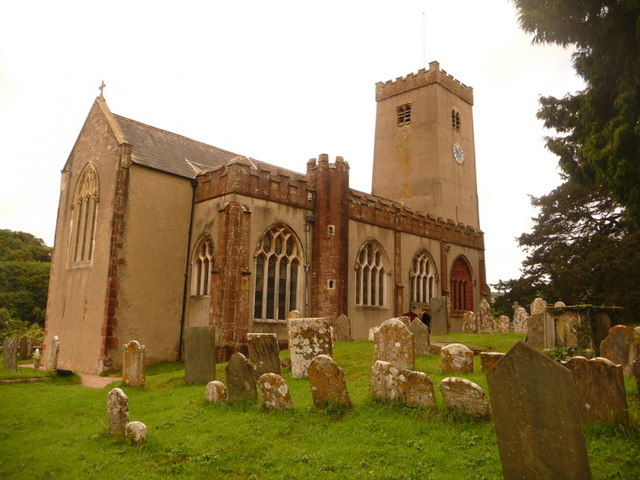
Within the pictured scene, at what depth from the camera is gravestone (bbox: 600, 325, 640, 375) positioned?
9.31 m

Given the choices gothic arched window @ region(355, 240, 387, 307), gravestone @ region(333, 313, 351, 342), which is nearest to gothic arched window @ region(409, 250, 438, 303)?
gothic arched window @ region(355, 240, 387, 307)

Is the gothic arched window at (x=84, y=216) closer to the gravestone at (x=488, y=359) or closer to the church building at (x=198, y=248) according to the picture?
the church building at (x=198, y=248)

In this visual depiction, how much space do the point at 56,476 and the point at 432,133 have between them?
28.4 meters

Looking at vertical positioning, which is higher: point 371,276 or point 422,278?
point 422,278

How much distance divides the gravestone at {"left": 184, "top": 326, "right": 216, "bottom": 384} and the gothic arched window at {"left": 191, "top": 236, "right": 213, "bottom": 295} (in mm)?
6364

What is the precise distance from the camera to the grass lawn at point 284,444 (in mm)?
5820

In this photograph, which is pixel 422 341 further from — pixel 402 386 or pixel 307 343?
pixel 402 386

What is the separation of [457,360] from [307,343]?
3.51 m

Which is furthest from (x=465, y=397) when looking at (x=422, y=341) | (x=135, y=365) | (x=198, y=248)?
(x=198, y=248)

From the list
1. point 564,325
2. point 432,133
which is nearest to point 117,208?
point 564,325

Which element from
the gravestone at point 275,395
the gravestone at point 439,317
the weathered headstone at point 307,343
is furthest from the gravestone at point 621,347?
the gravestone at point 439,317

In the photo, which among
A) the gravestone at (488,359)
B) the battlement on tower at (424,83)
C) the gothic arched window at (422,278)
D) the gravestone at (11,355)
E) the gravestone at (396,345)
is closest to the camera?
the gravestone at (488,359)

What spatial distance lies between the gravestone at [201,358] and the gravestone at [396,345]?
13.5 feet

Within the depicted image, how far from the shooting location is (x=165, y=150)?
68.3 ft
